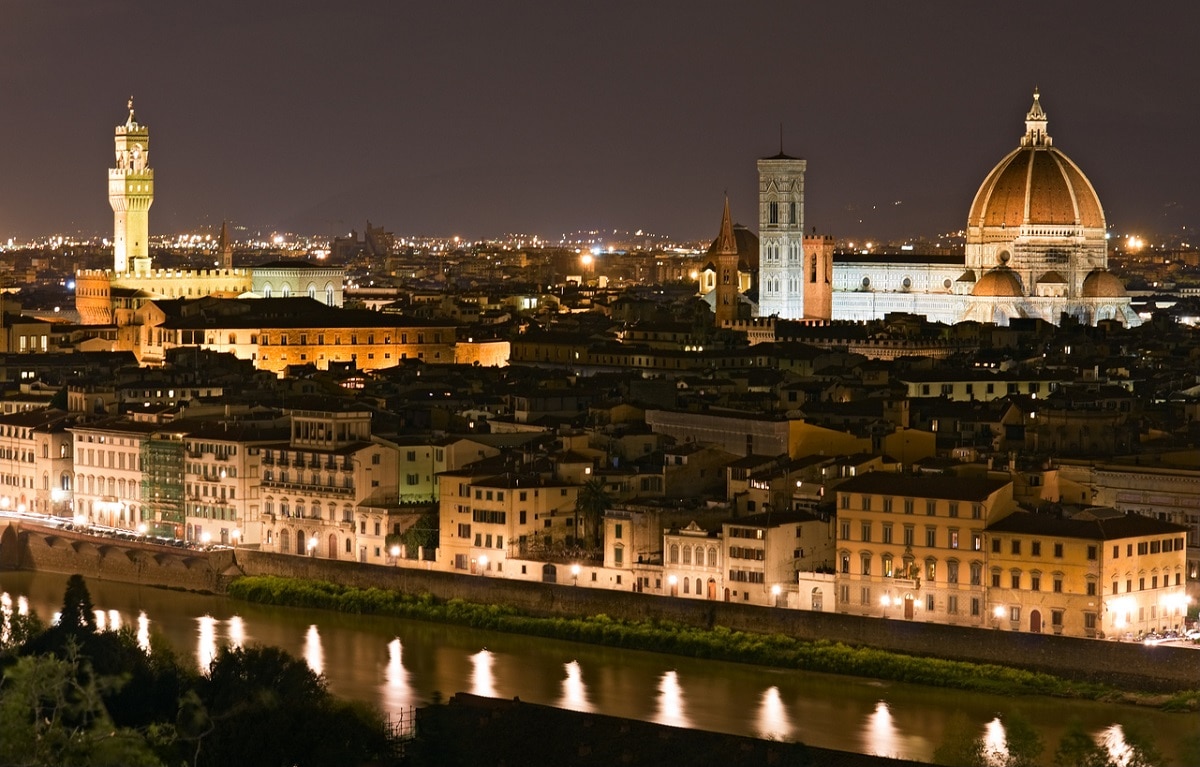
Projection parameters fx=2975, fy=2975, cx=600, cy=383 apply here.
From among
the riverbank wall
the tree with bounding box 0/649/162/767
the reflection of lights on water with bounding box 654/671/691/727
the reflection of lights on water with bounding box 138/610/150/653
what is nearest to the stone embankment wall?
the riverbank wall

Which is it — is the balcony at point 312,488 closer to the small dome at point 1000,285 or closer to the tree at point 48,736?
the tree at point 48,736

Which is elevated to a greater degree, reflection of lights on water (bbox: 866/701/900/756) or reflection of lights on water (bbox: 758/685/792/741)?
reflection of lights on water (bbox: 758/685/792/741)

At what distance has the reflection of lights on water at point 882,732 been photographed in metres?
24.2

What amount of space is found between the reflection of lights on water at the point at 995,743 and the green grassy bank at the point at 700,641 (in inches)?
44.8

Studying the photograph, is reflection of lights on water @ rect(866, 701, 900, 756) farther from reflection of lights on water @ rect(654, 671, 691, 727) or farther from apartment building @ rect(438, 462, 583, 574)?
apartment building @ rect(438, 462, 583, 574)

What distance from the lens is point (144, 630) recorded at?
3017 cm

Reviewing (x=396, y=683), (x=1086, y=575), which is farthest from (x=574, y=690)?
(x=1086, y=575)

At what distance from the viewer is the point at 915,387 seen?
1699 inches

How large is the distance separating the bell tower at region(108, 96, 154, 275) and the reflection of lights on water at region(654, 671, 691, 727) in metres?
36.6

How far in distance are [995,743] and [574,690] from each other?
169 inches

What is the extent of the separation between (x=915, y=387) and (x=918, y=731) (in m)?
18.4

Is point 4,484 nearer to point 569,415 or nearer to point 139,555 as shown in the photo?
point 139,555

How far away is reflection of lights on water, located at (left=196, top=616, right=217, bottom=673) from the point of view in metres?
27.6

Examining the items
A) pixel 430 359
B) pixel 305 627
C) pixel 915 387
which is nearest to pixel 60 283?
pixel 430 359
